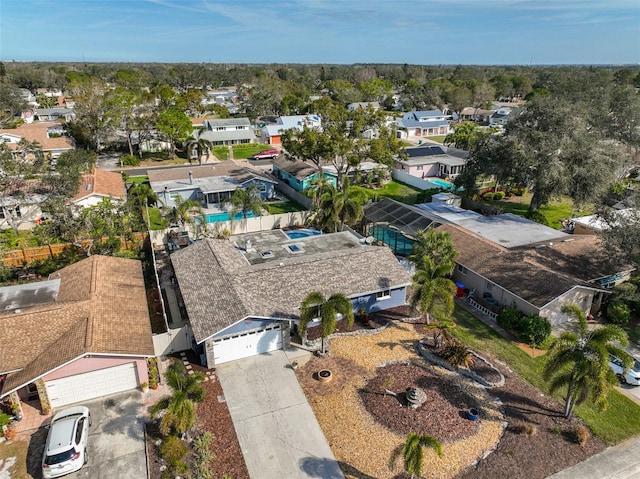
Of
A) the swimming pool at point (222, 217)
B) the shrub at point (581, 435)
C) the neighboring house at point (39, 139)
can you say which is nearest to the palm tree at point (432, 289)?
the shrub at point (581, 435)

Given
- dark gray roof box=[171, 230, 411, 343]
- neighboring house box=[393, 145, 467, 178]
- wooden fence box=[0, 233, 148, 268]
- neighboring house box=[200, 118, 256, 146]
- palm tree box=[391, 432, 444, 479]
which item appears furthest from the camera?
neighboring house box=[200, 118, 256, 146]

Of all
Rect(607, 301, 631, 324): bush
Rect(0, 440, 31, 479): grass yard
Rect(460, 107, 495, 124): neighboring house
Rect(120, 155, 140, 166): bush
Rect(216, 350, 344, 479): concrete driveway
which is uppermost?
Rect(460, 107, 495, 124): neighboring house

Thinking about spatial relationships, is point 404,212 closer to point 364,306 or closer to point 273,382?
point 364,306

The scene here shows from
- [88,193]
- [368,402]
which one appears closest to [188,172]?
[88,193]

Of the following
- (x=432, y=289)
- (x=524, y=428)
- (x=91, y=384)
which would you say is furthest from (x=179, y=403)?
(x=524, y=428)

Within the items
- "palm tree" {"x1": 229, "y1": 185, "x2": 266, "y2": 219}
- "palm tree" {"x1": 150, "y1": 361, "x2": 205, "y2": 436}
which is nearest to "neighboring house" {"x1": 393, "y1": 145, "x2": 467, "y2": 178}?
"palm tree" {"x1": 229, "y1": 185, "x2": 266, "y2": 219}

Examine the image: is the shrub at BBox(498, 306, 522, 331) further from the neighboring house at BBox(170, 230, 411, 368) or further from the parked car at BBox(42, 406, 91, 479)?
the parked car at BBox(42, 406, 91, 479)

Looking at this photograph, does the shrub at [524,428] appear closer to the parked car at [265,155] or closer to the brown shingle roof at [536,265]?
the brown shingle roof at [536,265]

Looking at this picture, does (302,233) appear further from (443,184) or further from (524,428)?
(443,184)
